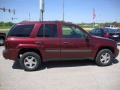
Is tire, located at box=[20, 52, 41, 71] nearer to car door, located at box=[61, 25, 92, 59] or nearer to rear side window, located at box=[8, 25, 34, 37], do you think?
rear side window, located at box=[8, 25, 34, 37]

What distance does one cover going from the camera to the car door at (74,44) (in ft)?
28.1

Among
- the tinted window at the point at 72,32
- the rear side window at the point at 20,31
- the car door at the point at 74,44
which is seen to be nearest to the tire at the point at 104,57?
the car door at the point at 74,44

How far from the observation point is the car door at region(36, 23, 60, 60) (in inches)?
331

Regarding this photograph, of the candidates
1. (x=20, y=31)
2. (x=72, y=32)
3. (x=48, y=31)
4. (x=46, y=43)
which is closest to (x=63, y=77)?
(x=46, y=43)

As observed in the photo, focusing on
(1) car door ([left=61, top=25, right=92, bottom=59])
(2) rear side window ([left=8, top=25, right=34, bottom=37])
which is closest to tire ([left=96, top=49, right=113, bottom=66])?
(1) car door ([left=61, top=25, right=92, bottom=59])

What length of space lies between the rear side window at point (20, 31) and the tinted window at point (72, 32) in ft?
4.06

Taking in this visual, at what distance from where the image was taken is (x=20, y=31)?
8438mm

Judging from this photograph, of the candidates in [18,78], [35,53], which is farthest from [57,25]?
[18,78]

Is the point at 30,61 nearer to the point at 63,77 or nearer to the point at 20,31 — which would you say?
the point at 20,31

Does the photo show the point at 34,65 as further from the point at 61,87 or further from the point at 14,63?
the point at 61,87

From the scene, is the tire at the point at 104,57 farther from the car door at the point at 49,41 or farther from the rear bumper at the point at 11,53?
the rear bumper at the point at 11,53

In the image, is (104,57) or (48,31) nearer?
(48,31)

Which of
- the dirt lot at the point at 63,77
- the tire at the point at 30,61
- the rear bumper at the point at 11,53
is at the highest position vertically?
the rear bumper at the point at 11,53

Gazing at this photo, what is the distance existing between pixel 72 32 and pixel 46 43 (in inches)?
45.2
